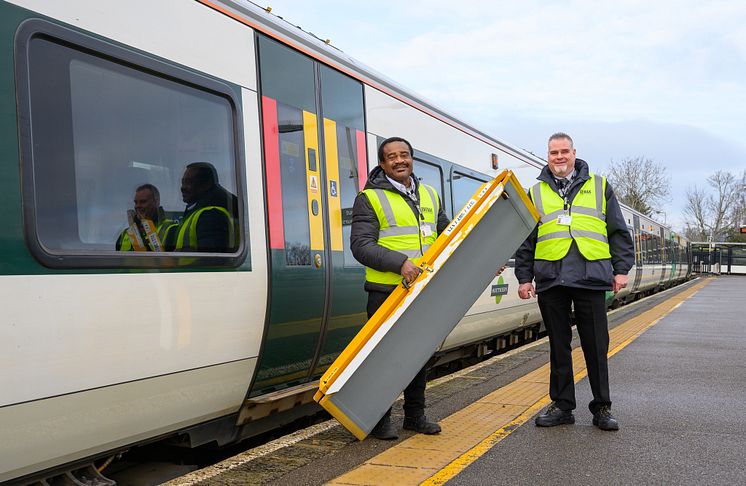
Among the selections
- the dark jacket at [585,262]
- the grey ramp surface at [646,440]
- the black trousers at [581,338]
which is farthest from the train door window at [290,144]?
the grey ramp surface at [646,440]

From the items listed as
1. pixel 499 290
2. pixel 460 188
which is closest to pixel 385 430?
pixel 460 188

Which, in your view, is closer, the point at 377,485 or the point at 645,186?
the point at 377,485

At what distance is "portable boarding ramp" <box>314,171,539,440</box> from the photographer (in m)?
3.92

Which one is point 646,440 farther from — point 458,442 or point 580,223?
point 580,223

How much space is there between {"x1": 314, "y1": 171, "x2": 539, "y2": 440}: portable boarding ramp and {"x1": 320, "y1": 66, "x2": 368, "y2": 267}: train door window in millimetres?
1194

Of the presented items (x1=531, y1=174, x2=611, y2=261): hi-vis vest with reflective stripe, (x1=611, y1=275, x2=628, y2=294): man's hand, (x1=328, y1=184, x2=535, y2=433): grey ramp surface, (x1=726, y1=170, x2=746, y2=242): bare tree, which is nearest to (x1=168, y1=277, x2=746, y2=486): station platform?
(x1=328, y1=184, x2=535, y2=433): grey ramp surface

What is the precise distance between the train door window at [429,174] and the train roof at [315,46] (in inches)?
21.6

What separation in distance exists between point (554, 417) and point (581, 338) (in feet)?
1.81

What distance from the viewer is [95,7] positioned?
3.46m

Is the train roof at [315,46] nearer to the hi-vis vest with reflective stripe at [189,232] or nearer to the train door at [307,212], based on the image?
the train door at [307,212]

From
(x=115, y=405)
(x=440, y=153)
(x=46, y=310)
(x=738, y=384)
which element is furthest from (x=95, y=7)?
(x=738, y=384)

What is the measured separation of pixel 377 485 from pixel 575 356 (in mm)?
4803

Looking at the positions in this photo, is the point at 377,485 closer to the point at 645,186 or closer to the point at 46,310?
the point at 46,310

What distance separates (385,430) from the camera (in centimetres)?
450
